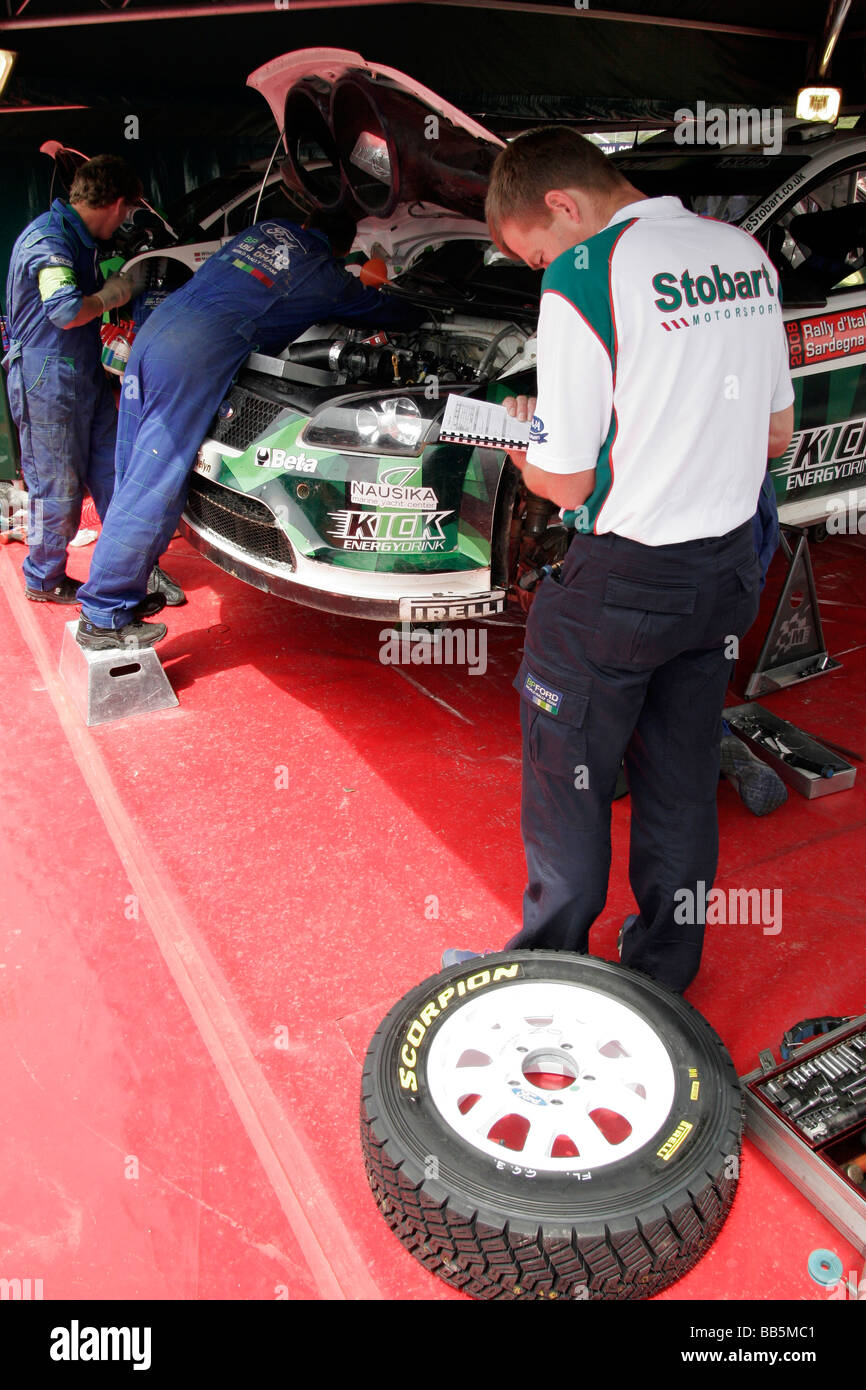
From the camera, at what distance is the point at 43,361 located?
14.0 feet

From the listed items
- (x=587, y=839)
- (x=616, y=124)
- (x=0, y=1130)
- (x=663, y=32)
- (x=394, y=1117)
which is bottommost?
(x=0, y=1130)

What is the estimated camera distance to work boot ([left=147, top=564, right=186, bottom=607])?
470cm

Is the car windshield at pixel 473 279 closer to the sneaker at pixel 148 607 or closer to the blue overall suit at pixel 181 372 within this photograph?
the blue overall suit at pixel 181 372

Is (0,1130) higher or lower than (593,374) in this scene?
lower

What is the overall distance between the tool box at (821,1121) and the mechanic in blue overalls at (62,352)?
3.78 metres

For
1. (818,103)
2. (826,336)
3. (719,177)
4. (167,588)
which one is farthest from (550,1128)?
(818,103)

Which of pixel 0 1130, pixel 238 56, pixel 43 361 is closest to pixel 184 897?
pixel 0 1130

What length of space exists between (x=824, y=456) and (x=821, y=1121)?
2.88m

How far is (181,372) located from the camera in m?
3.56

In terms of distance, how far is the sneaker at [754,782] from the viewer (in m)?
3.19

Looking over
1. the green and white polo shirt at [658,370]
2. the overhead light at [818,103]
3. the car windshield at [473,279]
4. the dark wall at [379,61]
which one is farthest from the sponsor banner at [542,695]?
the overhead light at [818,103]

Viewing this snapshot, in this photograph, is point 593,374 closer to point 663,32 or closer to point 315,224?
point 315,224

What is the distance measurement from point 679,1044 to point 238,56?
6814 mm

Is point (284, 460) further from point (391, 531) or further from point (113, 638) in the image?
point (113, 638)
